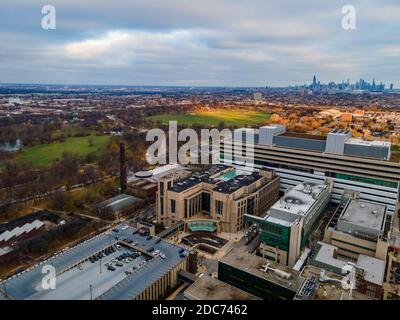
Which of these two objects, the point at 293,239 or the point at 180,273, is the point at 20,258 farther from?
the point at 293,239

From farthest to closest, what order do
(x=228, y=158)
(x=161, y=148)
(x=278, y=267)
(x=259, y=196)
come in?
(x=161, y=148), (x=228, y=158), (x=259, y=196), (x=278, y=267)

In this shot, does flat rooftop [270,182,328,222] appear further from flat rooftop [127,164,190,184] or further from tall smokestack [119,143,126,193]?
tall smokestack [119,143,126,193]

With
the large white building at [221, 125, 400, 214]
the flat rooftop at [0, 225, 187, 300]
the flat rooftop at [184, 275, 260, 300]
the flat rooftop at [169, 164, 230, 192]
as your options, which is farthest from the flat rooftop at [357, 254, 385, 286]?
the flat rooftop at [169, 164, 230, 192]

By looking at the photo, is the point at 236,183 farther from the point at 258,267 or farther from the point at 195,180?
the point at 258,267

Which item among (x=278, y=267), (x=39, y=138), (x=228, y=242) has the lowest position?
(x=228, y=242)

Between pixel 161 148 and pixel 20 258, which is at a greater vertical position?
pixel 161 148

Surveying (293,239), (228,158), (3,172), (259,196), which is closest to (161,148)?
(228,158)

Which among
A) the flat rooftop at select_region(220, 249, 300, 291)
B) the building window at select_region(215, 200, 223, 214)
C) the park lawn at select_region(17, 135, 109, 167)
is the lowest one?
the flat rooftop at select_region(220, 249, 300, 291)
